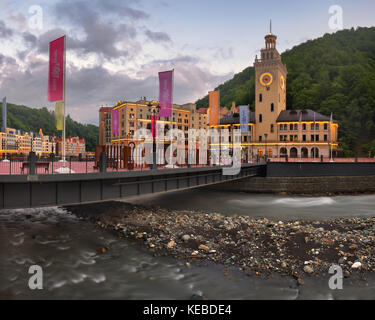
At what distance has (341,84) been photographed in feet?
339

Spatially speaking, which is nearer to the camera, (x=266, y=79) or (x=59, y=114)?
(x=59, y=114)

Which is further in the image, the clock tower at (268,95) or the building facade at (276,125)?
the clock tower at (268,95)

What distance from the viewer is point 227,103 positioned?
14612 cm

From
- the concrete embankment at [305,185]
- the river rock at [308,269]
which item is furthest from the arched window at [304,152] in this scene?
the river rock at [308,269]

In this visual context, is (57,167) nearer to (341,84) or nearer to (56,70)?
(56,70)

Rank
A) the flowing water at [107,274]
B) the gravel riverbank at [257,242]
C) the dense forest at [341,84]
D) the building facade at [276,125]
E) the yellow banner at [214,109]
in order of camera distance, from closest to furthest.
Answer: the flowing water at [107,274] < the gravel riverbank at [257,242] < the yellow banner at [214,109] < the building facade at [276,125] < the dense forest at [341,84]

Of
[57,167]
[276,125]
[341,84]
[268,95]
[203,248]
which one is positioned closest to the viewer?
[203,248]

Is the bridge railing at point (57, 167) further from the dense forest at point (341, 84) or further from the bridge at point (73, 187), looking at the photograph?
the dense forest at point (341, 84)

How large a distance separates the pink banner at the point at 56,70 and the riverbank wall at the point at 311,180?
27.9 meters

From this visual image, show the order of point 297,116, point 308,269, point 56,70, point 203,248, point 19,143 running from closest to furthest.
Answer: point 308,269 < point 203,248 < point 56,70 < point 19,143 < point 297,116

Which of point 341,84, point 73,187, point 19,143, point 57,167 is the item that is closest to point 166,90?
point 57,167

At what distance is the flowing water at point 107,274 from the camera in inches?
429

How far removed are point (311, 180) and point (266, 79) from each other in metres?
50.8

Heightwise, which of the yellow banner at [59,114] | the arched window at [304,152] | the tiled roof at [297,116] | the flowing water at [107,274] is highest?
the tiled roof at [297,116]
